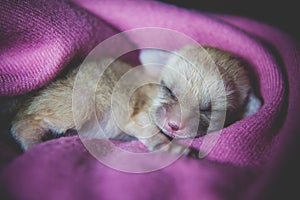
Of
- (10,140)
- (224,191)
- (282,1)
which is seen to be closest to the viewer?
(224,191)

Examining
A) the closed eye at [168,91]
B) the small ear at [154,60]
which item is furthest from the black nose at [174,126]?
the small ear at [154,60]

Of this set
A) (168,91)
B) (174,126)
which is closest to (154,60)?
(168,91)

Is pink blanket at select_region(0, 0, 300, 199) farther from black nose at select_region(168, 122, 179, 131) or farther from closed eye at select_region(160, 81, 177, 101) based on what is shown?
closed eye at select_region(160, 81, 177, 101)

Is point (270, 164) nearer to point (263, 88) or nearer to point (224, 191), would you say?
point (224, 191)

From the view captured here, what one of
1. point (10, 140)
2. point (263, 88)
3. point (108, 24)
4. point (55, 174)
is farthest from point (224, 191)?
point (108, 24)

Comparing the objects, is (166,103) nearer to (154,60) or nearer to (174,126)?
(174,126)

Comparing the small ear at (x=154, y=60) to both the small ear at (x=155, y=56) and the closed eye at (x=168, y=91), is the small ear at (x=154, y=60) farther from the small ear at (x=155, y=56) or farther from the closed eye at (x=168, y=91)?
the closed eye at (x=168, y=91)

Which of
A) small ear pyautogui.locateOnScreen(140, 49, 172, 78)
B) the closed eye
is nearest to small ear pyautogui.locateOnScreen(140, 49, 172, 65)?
small ear pyautogui.locateOnScreen(140, 49, 172, 78)
